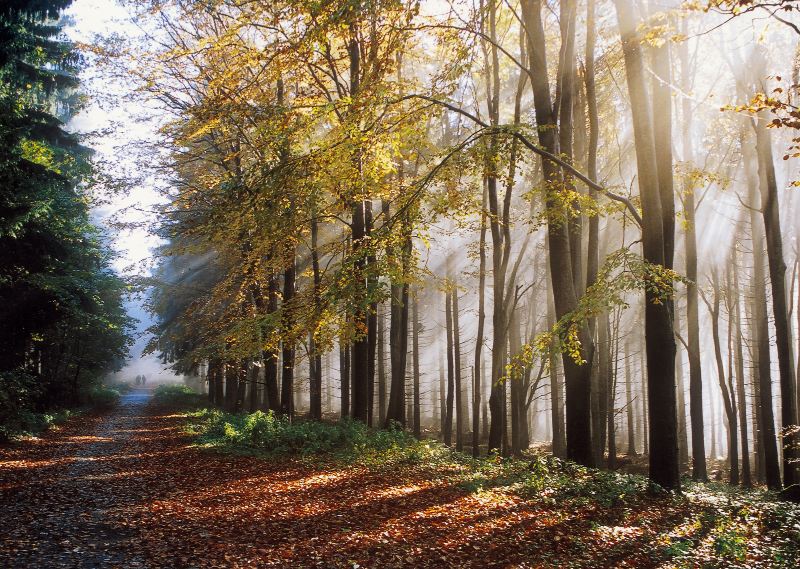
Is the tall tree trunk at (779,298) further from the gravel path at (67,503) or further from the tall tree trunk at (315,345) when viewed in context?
the gravel path at (67,503)

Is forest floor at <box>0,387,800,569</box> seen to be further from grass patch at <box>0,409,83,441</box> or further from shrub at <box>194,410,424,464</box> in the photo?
grass patch at <box>0,409,83,441</box>

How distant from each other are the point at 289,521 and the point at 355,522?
948 millimetres

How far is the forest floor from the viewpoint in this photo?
577 cm

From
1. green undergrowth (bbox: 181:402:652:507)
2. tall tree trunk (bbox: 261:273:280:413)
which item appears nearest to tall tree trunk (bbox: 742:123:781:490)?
green undergrowth (bbox: 181:402:652:507)

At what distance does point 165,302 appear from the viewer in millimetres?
23500

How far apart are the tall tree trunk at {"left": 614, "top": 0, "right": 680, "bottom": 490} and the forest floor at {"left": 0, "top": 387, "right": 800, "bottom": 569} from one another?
0.68 m

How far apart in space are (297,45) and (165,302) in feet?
61.2

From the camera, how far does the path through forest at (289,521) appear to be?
580cm

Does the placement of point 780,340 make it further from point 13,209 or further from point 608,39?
point 13,209

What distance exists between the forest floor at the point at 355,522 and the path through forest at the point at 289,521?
25 millimetres

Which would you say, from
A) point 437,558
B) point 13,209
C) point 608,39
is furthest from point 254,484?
point 608,39

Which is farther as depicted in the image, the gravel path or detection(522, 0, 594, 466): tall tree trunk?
detection(522, 0, 594, 466): tall tree trunk

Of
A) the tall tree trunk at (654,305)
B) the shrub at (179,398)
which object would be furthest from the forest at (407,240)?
the shrub at (179,398)

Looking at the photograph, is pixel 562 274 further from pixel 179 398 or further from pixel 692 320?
pixel 179 398
